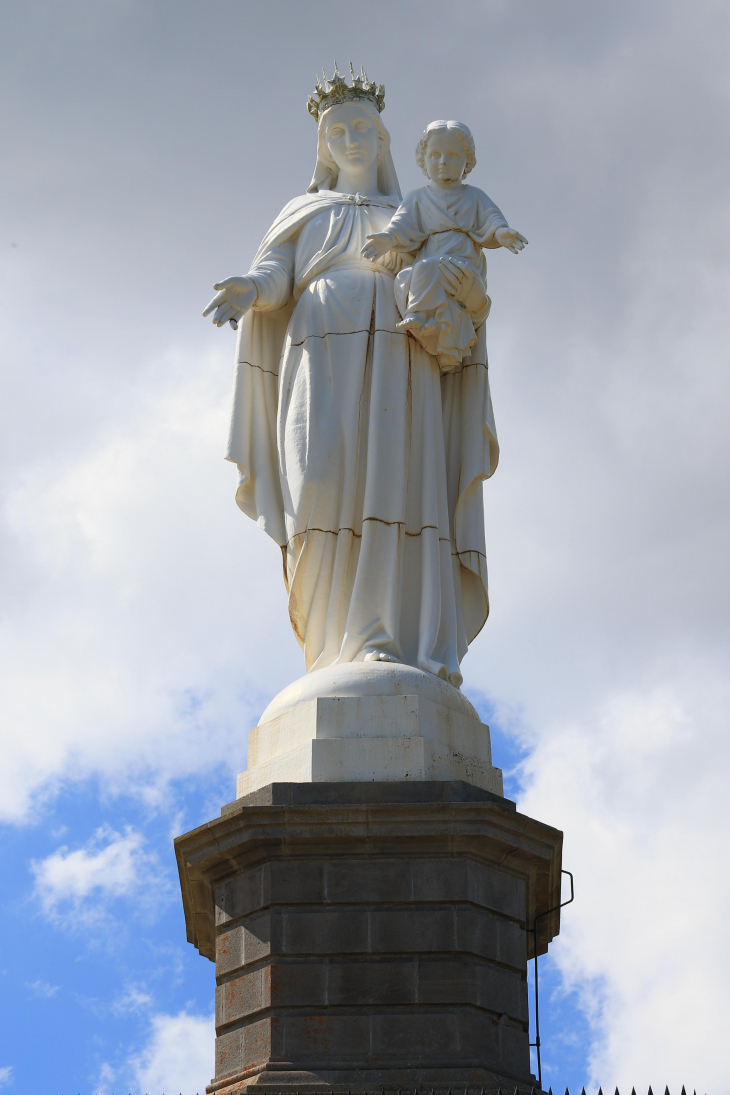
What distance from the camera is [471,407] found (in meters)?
12.6

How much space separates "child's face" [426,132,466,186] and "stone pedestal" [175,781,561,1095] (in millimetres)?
5073

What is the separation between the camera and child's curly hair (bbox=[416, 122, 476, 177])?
503 inches

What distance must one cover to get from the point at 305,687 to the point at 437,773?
1139 millimetres

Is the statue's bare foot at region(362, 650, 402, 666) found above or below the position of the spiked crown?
below

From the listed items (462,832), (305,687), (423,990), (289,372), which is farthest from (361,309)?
(423,990)

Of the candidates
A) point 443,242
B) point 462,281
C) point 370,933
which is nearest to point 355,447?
point 462,281

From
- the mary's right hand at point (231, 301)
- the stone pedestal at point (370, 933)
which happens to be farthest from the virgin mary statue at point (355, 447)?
the stone pedestal at point (370, 933)

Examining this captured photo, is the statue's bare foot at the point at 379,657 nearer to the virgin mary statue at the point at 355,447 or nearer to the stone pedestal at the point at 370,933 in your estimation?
the virgin mary statue at the point at 355,447

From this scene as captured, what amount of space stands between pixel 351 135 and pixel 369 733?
542cm

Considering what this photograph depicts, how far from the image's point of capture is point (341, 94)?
13500 millimetres

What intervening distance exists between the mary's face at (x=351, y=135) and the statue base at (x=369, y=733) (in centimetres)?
466

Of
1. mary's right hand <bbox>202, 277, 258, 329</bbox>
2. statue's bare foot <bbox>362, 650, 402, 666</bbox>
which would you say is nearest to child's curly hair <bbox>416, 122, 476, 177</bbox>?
mary's right hand <bbox>202, 277, 258, 329</bbox>

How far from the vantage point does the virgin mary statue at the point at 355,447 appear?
1169 cm

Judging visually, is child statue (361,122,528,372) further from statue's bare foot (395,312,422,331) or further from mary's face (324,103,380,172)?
mary's face (324,103,380,172)
